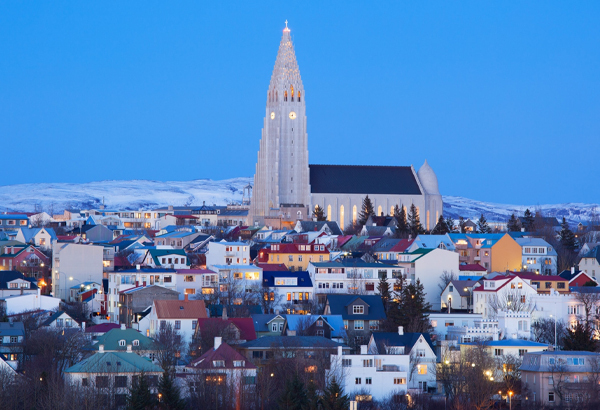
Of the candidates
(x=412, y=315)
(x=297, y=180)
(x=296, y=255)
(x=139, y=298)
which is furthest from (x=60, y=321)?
(x=297, y=180)

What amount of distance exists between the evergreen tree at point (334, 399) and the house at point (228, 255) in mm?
36994

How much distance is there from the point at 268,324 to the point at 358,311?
642 cm

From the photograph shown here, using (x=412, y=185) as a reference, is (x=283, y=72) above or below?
above

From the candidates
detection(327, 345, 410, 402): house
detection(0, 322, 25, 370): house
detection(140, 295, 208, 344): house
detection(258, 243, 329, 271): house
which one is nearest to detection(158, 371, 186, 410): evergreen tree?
detection(327, 345, 410, 402): house

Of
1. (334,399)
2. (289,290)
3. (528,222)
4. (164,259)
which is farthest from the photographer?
(528,222)

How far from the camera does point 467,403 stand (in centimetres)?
5803

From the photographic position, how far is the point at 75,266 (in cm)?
9219

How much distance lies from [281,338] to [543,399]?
13722 millimetres

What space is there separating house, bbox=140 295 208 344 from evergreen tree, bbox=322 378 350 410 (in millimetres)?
15371

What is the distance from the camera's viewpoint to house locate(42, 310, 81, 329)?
235 ft

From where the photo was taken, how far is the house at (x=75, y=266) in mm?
91375

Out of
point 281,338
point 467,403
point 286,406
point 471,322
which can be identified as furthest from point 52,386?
point 471,322

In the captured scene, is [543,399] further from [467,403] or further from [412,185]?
[412,185]

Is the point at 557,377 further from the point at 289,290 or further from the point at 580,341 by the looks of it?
the point at 289,290
